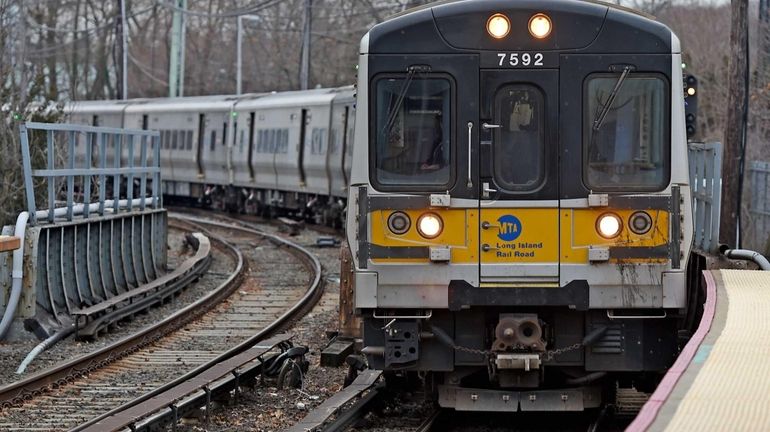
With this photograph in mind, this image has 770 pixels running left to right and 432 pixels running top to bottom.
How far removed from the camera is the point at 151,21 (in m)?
64.7

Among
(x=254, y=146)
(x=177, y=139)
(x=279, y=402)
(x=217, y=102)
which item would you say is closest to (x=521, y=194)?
(x=279, y=402)

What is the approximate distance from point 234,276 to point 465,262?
1122 cm

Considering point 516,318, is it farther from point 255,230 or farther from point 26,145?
point 255,230

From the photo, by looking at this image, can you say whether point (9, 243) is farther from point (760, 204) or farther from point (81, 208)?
point (760, 204)

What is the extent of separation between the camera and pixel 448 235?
862cm

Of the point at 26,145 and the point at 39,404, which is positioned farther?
the point at 26,145

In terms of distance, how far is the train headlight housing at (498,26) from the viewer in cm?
871

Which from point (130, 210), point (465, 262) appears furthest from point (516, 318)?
point (130, 210)

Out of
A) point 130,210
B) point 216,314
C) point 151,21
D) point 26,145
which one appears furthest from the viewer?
point 151,21

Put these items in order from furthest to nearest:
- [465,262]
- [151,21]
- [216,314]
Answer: [151,21]
[216,314]
[465,262]

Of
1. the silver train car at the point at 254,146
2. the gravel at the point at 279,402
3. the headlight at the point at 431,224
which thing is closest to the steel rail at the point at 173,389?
the gravel at the point at 279,402

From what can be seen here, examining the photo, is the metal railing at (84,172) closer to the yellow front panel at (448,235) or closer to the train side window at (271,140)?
the yellow front panel at (448,235)

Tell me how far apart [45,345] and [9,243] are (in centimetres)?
100

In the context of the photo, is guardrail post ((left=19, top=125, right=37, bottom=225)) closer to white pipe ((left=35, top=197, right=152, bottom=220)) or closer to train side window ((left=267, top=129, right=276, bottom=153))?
white pipe ((left=35, top=197, right=152, bottom=220))
